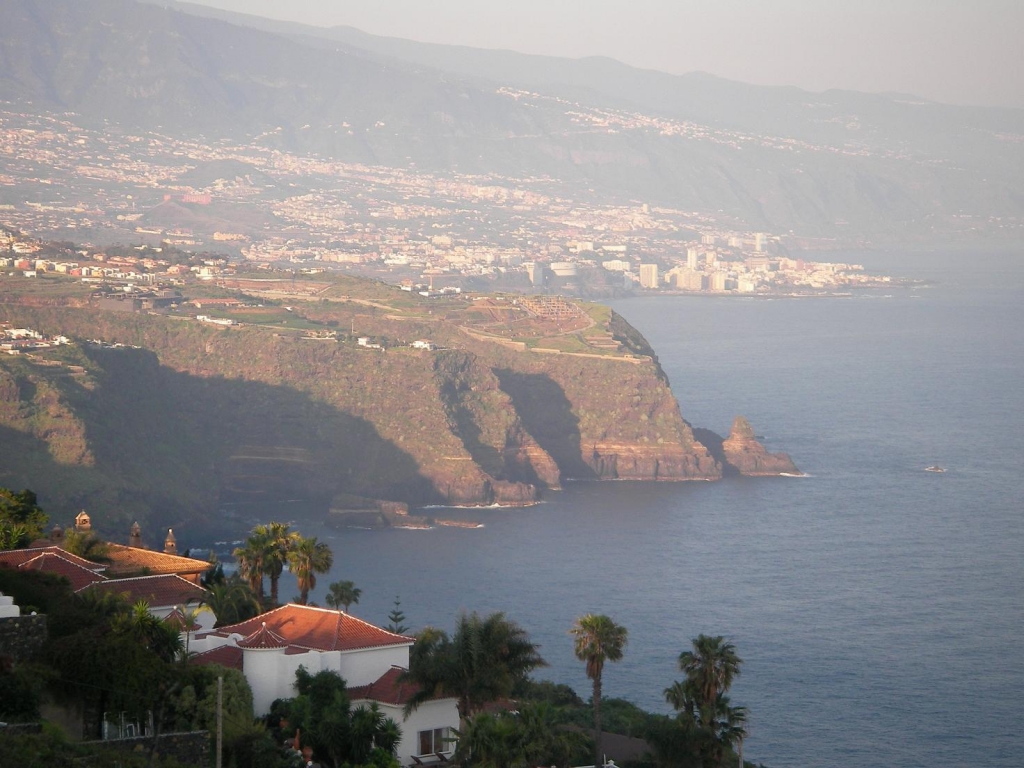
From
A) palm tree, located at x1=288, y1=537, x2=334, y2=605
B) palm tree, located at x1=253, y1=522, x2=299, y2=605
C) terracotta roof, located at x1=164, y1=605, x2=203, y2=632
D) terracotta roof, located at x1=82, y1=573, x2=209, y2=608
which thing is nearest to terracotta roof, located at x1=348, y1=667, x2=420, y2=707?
terracotta roof, located at x1=164, y1=605, x2=203, y2=632

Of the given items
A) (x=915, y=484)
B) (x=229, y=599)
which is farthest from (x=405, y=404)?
(x=229, y=599)

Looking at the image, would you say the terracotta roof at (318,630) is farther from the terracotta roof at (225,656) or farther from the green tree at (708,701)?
the green tree at (708,701)

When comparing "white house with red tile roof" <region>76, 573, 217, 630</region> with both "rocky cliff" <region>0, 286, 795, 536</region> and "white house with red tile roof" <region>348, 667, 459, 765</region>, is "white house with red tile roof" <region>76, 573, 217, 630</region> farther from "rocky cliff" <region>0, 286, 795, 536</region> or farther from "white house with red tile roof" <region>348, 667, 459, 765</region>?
"rocky cliff" <region>0, 286, 795, 536</region>

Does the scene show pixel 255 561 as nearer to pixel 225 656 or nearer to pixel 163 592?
pixel 163 592

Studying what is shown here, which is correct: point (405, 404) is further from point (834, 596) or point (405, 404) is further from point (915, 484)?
point (834, 596)

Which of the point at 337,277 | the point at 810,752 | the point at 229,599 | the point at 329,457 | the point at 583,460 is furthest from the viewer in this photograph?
the point at 337,277
